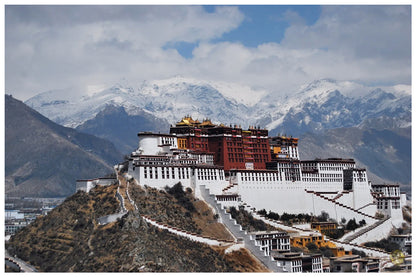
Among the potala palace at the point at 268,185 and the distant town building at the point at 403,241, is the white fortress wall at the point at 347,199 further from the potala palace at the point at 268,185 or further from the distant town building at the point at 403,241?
the distant town building at the point at 403,241

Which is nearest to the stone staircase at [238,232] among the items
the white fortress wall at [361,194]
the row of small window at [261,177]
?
the row of small window at [261,177]

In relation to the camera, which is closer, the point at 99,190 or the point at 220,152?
the point at 99,190

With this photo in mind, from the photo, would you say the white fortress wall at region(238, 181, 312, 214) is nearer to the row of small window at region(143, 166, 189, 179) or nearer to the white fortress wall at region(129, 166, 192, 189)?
the white fortress wall at region(129, 166, 192, 189)

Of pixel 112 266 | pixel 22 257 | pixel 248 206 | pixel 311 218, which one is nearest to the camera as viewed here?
pixel 112 266

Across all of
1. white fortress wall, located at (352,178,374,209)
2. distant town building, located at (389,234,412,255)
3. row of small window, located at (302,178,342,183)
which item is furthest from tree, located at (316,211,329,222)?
distant town building, located at (389,234,412,255)

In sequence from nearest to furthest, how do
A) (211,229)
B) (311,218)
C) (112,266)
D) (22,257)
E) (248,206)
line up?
(112,266) → (22,257) → (211,229) → (248,206) → (311,218)

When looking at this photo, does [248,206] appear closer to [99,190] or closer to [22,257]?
[99,190]

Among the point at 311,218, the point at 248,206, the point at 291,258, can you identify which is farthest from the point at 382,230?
the point at 291,258

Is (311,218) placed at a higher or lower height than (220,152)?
lower
